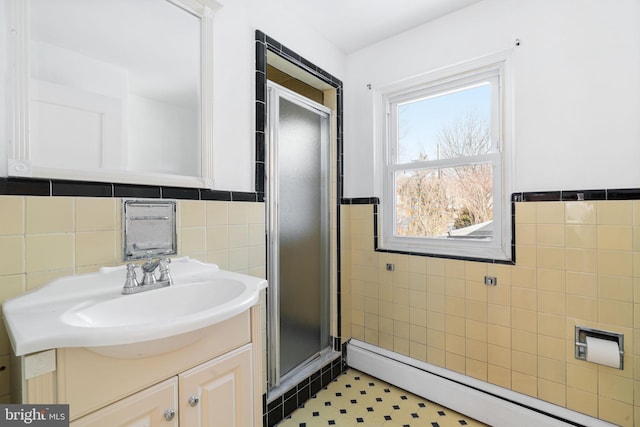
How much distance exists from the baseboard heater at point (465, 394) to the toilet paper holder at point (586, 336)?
312mm

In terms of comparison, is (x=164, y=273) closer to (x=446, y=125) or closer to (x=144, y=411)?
(x=144, y=411)

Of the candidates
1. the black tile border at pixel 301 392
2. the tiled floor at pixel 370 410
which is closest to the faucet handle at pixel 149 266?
the black tile border at pixel 301 392

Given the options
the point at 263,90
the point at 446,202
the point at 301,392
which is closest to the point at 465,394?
the point at 301,392

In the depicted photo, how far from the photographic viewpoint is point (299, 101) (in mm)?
2012

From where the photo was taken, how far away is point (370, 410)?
5.89ft

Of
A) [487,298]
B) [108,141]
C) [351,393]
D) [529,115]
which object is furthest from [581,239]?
[108,141]

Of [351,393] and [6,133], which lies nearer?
[6,133]

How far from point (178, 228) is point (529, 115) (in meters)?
1.90

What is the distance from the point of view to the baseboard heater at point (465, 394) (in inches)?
60.1

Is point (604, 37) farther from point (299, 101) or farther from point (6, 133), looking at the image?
point (6, 133)

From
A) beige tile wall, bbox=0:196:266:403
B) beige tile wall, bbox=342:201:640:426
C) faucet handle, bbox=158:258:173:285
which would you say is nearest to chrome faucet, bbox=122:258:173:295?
faucet handle, bbox=158:258:173:285

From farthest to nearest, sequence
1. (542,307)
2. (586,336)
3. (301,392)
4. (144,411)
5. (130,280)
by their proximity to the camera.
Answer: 1. (301,392)
2. (542,307)
3. (586,336)
4. (130,280)
5. (144,411)

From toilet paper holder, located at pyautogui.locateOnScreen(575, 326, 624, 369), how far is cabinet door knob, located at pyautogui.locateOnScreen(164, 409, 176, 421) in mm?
1828

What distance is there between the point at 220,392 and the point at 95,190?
2.71 feet
